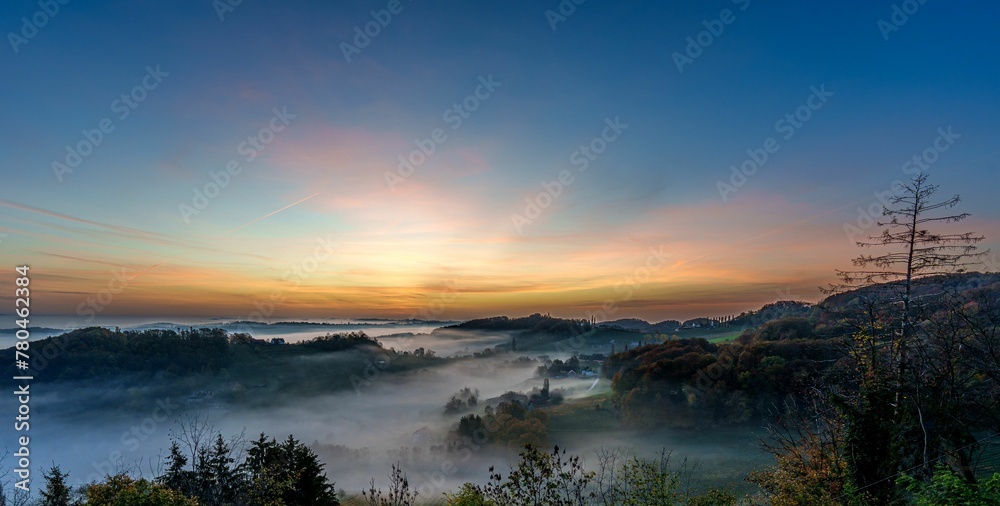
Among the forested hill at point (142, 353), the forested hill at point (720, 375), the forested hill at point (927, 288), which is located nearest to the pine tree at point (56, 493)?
the forested hill at point (927, 288)

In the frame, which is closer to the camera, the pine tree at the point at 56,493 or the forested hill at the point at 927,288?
the forested hill at the point at 927,288

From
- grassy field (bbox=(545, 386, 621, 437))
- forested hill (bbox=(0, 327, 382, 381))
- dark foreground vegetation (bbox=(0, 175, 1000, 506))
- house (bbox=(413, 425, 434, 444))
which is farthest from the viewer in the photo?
house (bbox=(413, 425, 434, 444))

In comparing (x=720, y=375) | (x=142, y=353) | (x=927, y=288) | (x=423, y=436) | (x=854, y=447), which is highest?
(x=927, y=288)

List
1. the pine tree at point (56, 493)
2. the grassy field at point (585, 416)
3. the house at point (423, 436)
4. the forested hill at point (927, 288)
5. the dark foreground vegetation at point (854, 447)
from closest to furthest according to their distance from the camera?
the dark foreground vegetation at point (854, 447) < the forested hill at point (927, 288) < the pine tree at point (56, 493) < the grassy field at point (585, 416) < the house at point (423, 436)

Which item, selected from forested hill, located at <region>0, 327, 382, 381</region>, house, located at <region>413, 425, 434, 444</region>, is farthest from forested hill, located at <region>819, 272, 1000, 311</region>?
forested hill, located at <region>0, 327, 382, 381</region>

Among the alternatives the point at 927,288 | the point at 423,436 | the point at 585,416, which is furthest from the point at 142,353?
the point at 927,288

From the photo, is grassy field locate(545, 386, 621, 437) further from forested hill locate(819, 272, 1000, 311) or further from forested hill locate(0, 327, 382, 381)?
forested hill locate(0, 327, 382, 381)

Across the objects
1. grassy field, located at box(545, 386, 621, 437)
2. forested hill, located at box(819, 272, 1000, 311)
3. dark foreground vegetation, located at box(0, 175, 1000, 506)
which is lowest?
grassy field, located at box(545, 386, 621, 437)

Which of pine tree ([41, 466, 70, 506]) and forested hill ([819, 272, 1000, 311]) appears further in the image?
pine tree ([41, 466, 70, 506])

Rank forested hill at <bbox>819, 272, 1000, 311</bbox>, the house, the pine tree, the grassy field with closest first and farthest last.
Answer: forested hill at <bbox>819, 272, 1000, 311</bbox> < the pine tree < the grassy field < the house

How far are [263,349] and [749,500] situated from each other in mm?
175288

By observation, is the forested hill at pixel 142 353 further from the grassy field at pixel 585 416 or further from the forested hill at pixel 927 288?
the forested hill at pixel 927 288

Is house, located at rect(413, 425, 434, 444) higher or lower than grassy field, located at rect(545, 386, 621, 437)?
lower

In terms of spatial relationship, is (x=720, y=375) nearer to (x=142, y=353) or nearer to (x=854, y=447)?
(x=854, y=447)
